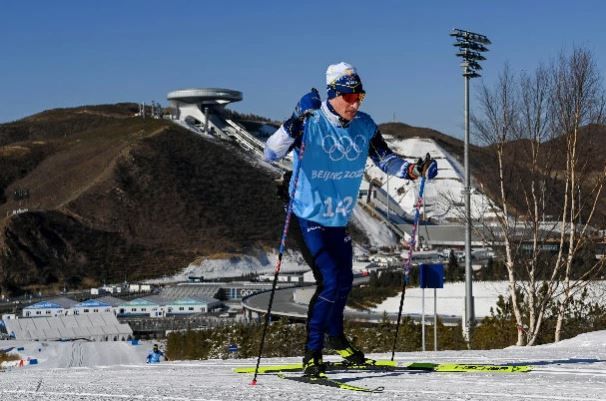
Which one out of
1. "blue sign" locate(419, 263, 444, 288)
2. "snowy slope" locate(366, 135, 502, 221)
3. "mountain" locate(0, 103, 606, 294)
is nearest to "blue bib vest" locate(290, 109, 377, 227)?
"blue sign" locate(419, 263, 444, 288)

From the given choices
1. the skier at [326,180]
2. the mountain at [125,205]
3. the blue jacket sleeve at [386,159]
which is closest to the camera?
the skier at [326,180]

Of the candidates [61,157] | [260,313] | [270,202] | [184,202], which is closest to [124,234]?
[184,202]

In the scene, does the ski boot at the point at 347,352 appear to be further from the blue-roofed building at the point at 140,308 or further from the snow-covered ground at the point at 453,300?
the blue-roofed building at the point at 140,308

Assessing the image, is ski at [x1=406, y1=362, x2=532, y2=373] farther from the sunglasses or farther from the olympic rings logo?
the sunglasses

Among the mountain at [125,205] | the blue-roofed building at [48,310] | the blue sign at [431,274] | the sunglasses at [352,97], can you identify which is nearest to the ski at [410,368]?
the sunglasses at [352,97]

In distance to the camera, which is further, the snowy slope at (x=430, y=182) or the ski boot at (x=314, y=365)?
the snowy slope at (x=430, y=182)

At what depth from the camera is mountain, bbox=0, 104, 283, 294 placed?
265 feet

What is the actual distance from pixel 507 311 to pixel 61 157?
9887 centimetres

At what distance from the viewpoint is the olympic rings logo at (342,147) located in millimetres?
6836

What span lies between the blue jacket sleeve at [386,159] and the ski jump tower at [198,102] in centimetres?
11594

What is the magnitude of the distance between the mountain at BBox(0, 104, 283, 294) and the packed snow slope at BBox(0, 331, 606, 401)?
68.4 m

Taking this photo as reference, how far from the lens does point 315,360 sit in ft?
21.8

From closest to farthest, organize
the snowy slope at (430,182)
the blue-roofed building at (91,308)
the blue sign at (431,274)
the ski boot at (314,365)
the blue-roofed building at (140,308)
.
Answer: the ski boot at (314,365) → the blue sign at (431,274) → the blue-roofed building at (91,308) → the blue-roofed building at (140,308) → the snowy slope at (430,182)

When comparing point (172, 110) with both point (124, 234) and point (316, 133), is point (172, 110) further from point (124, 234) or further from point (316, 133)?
point (316, 133)
